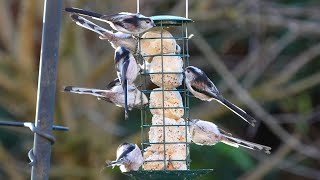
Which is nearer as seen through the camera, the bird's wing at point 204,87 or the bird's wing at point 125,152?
the bird's wing at point 125,152

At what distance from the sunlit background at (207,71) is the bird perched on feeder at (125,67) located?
2709 millimetres

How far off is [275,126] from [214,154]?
86 centimetres

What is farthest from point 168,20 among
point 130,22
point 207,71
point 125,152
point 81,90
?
point 207,71

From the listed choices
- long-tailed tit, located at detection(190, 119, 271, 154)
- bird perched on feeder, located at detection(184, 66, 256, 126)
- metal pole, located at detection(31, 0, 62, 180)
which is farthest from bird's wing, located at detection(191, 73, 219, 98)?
metal pole, located at detection(31, 0, 62, 180)

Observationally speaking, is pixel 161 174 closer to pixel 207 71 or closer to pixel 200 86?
pixel 200 86

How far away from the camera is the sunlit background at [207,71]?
6.46m

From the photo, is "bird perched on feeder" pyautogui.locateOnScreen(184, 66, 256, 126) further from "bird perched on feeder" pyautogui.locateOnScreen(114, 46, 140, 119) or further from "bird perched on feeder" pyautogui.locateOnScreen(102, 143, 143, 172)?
"bird perched on feeder" pyautogui.locateOnScreen(102, 143, 143, 172)

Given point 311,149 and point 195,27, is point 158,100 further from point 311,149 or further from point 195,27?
point 311,149

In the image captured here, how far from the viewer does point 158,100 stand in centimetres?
354

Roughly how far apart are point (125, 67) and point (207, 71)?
3.96 meters

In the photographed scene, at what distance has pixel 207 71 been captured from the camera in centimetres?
727

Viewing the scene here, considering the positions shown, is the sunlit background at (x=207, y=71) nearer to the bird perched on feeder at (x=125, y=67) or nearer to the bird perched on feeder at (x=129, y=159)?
the bird perched on feeder at (x=125, y=67)

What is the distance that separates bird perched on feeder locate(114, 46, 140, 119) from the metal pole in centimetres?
71

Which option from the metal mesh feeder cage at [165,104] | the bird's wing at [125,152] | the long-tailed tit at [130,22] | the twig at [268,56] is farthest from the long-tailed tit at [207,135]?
the twig at [268,56]
